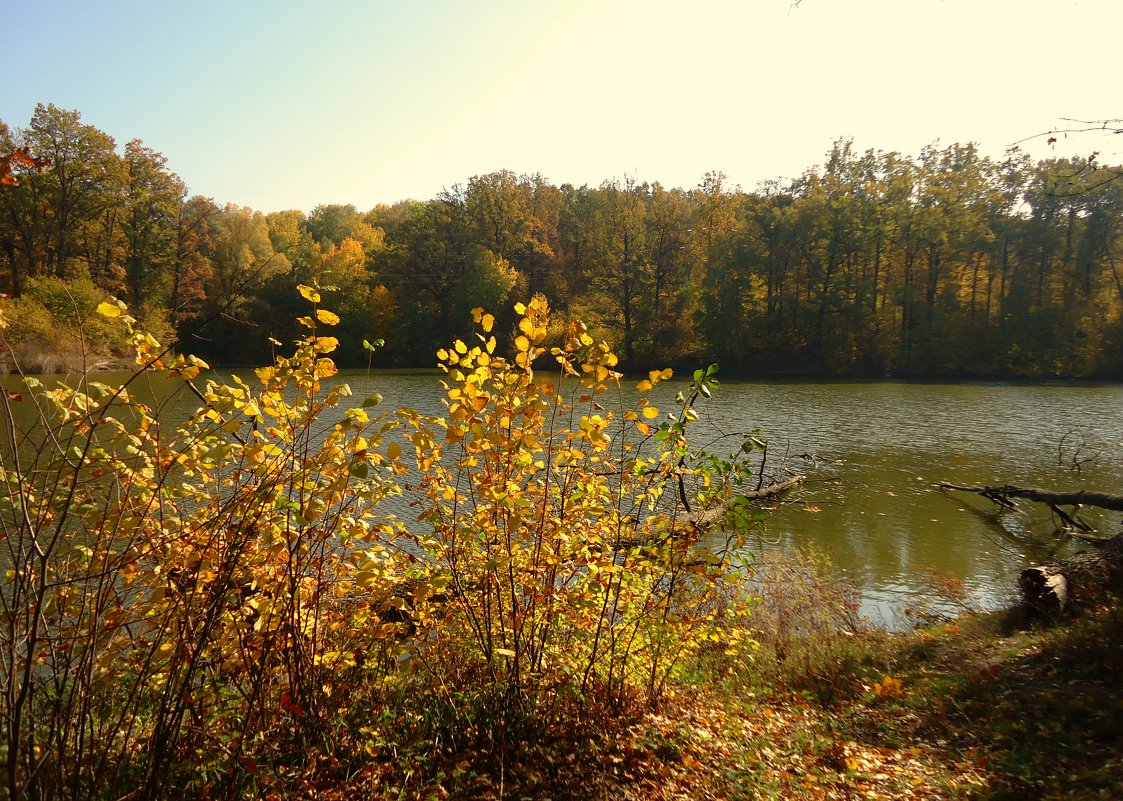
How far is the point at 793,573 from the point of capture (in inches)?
327

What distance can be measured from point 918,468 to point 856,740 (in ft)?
44.0

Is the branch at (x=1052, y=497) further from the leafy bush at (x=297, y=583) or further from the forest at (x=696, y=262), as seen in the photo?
the forest at (x=696, y=262)

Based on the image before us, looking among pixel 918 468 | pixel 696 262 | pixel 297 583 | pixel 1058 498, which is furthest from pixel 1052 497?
pixel 696 262

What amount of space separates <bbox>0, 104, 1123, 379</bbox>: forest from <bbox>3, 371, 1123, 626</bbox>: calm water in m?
11.8

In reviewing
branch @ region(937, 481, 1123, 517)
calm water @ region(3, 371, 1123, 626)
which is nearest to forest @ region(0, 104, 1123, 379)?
calm water @ region(3, 371, 1123, 626)

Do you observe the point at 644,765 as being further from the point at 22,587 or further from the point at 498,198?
the point at 498,198

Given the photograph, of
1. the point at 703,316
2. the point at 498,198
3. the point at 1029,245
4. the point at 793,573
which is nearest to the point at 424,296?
the point at 498,198

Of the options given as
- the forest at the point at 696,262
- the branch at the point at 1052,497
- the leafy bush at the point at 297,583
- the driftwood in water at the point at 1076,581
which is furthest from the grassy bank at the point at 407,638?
the forest at the point at 696,262

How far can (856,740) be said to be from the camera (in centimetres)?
414

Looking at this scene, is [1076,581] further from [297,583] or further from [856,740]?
[297,583]

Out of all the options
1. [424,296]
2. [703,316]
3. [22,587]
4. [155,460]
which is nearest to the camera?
[22,587]

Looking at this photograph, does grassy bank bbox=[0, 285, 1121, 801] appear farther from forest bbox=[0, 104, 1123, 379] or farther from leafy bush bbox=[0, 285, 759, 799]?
forest bbox=[0, 104, 1123, 379]

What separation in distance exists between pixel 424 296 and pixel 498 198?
30.1 feet

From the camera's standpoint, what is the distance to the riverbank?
3.15 m
